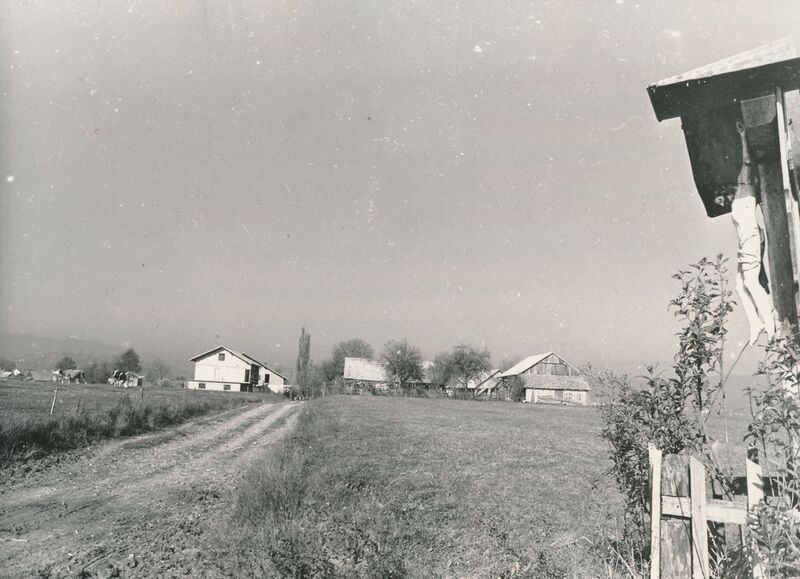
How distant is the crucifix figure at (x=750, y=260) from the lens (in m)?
3.28

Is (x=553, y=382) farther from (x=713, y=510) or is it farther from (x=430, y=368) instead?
(x=713, y=510)

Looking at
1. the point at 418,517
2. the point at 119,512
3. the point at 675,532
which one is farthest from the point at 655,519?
the point at 119,512

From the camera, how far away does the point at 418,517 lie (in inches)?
266

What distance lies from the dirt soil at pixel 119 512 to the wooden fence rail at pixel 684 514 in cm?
445

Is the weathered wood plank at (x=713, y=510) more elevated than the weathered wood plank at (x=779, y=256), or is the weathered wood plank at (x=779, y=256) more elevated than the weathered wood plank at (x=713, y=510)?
the weathered wood plank at (x=779, y=256)

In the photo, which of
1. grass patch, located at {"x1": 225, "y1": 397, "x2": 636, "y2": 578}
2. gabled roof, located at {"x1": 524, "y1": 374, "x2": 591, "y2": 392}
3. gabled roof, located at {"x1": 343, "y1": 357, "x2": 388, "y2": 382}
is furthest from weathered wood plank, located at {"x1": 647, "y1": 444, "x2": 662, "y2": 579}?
gabled roof, located at {"x1": 343, "y1": 357, "x2": 388, "y2": 382}

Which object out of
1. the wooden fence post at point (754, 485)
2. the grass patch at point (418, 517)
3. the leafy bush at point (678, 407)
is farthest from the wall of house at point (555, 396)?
the wooden fence post at point (754, 485)

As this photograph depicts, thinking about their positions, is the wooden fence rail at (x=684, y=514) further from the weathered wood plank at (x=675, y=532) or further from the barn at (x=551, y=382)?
the barn at (x=551, y=382)

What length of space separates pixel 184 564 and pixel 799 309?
6329 mm

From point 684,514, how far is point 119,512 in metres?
8.23

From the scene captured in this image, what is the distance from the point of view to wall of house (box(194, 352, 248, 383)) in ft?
244

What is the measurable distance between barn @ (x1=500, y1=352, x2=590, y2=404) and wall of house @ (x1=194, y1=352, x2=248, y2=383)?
130 ft

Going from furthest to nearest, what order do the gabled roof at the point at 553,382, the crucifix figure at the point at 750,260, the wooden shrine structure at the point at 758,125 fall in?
1. the gabled roof at the point at 553,382
2. the crucifix figure at the point at 750,260
3. the wooden shrine structure at the point at 758,125

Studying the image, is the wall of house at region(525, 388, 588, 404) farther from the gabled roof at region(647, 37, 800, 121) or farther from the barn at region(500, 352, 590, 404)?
the gabled roof at region(647, 37, 800, 121)
